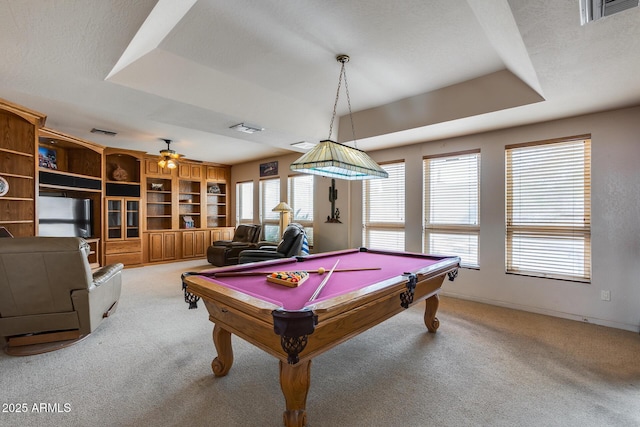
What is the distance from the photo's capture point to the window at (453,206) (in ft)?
14.0


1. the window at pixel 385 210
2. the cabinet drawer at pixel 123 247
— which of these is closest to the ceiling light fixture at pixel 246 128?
the window at pixel 385 210

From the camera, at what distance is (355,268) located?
267 cm

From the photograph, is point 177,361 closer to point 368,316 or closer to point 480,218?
point 368,316

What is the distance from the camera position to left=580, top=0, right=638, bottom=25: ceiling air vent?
1.54 meters

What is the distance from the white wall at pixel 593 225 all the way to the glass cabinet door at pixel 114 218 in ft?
19.9

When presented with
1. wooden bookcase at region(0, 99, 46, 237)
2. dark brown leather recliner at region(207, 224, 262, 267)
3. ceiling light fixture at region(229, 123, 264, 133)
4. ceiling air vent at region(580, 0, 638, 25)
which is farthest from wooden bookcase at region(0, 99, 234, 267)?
ceiling air vent at region(580, 0, 638, 25)

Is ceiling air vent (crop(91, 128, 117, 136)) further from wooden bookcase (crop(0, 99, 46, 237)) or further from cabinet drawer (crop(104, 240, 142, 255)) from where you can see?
cabinet drawer (crop(104, 240, 142, 255))

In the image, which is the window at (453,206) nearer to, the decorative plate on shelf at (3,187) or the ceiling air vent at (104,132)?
the ceiling air vent at (104,132)

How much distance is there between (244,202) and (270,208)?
1.17 meters

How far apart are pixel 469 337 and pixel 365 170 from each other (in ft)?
6.53

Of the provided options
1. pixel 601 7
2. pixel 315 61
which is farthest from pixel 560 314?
pixel 315 61

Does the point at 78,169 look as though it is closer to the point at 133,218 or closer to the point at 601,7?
the point at 133,218

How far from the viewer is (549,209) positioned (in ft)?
12.0

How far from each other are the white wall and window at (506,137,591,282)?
91 millimetres
